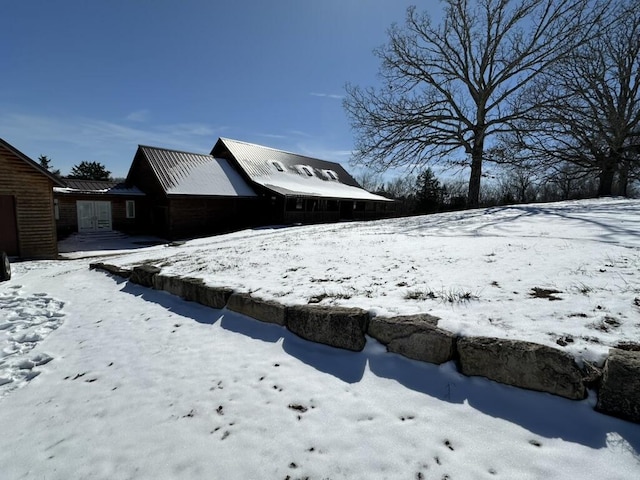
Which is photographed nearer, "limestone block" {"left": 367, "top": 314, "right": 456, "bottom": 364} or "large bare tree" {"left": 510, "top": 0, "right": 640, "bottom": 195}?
"limestone block" {"left": 367, "top": 314, "right": 456, "bottom": 364}

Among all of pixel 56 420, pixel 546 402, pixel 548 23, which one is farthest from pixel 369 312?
pixel 548 23

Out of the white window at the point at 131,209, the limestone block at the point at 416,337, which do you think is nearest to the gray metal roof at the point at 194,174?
the white window at the point at 131,209

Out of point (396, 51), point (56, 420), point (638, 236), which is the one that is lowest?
point (56, 420)

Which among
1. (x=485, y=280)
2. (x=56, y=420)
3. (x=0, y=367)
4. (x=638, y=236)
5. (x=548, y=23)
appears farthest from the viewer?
(x=548, y=23)

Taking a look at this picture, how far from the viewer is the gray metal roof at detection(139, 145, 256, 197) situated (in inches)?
745

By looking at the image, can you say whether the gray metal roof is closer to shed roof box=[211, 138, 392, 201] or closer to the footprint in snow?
shed roof box=[211, 138, 392, 201]

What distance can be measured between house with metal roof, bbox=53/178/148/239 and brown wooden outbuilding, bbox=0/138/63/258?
6.40m

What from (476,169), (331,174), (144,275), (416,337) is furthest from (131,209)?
(416,337)

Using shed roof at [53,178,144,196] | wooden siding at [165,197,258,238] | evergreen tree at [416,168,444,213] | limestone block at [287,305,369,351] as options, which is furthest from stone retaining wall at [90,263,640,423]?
evergreen tree at [416,168,444,213]

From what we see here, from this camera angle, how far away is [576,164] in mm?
16719

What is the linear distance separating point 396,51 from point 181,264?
17367 millimetres

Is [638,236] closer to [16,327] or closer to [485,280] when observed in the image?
[485,280]

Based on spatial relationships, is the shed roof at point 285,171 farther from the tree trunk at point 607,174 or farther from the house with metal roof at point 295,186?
the tree trunk at point 607,174

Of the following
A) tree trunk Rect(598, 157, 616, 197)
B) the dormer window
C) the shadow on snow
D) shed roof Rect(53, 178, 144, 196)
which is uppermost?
the dormer window
